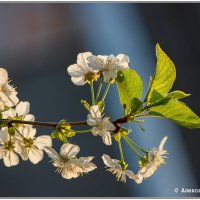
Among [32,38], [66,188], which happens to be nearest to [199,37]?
[32,38]

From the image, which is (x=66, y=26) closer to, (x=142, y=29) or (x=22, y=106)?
(x=142, y=29)

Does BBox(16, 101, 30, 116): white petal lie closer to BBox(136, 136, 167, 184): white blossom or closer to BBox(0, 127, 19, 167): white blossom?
BBox(0, 127, 19, 167): white blossom

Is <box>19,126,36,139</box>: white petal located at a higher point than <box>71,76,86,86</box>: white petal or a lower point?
lower

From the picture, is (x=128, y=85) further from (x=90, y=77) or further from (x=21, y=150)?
(x=21, y=150)

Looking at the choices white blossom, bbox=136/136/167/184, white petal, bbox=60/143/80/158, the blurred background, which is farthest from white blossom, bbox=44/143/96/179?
the blurred background

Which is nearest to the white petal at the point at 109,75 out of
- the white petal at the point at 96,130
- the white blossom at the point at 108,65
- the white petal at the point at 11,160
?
the white blossom at the point at 108,65

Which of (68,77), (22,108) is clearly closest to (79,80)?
(22,108)
